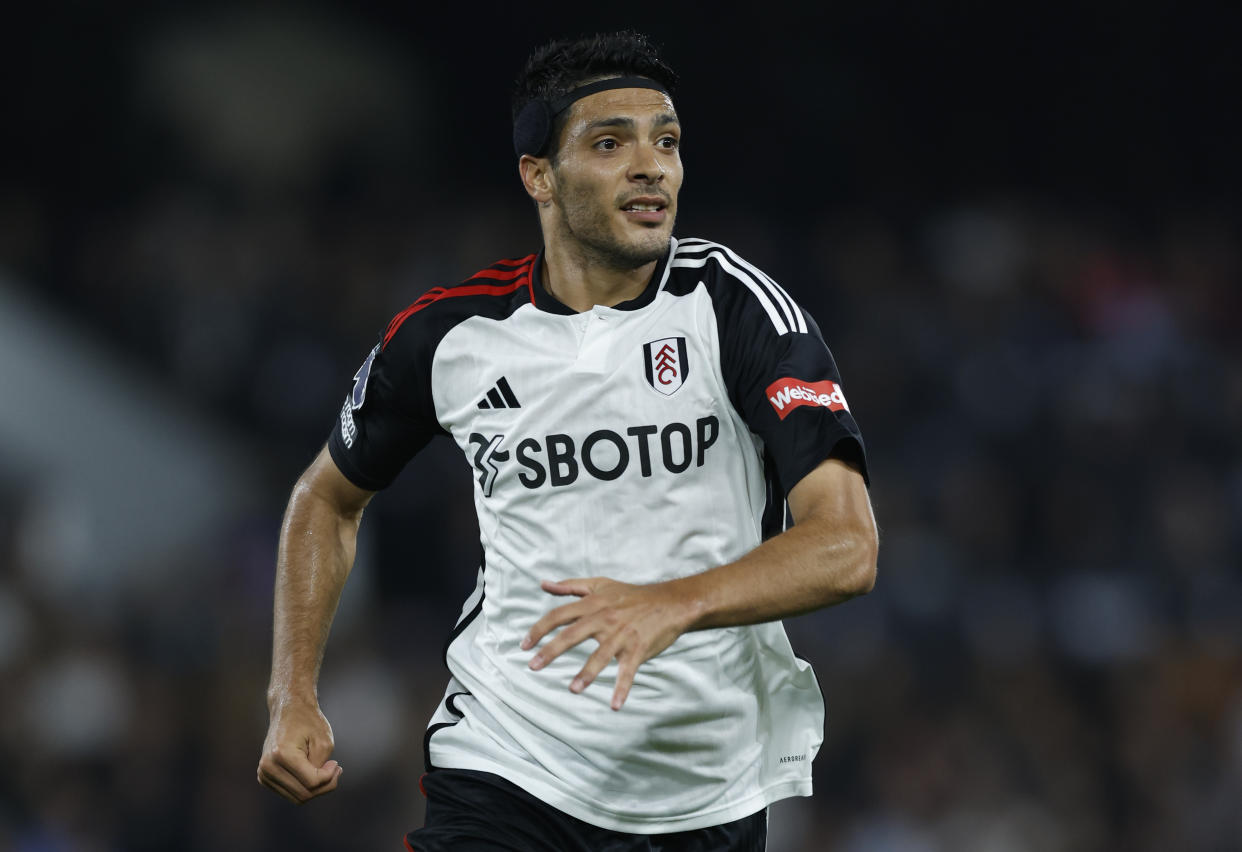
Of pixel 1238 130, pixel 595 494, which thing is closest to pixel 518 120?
pixel 595 494

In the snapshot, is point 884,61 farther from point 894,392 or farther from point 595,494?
point 595,494

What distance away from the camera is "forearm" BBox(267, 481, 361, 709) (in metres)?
3.68

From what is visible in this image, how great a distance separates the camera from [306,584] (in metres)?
3.84

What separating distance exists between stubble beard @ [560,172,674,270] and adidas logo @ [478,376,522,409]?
0.39 m

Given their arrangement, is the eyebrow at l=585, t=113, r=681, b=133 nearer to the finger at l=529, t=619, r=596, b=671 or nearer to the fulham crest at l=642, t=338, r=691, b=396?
the fulham crest at l=642, t=338, r=691, b=396

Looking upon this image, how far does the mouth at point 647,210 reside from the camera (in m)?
3.62

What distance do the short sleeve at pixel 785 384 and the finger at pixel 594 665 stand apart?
0.77 metres

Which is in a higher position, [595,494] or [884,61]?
[884,61]

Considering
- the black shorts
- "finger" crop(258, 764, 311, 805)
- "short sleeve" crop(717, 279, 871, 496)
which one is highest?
"short sleeve" crop(717, 279, 871, 496)

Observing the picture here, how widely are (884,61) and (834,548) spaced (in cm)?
1055

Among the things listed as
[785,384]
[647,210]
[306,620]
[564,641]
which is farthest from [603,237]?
[564,641]

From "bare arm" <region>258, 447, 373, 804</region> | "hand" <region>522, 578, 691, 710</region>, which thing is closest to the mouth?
"bare arm" <region>258, 447, 373, 804</region>

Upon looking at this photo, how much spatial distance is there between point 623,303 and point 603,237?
17cm

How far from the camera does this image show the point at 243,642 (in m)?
8.92
